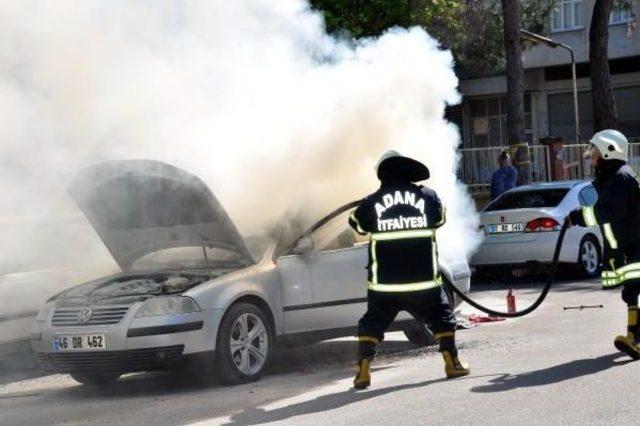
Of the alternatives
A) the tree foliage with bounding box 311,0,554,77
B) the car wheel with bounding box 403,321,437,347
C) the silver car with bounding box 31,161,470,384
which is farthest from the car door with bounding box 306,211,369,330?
the tree foliage with bounding box 311,0,554,77

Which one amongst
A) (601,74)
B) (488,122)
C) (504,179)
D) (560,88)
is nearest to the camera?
(504,179)

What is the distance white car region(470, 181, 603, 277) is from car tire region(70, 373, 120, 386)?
7648 mm

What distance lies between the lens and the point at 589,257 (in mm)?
15969

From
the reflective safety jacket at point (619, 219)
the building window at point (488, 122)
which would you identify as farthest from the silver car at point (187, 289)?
the building window at point (488, 122)

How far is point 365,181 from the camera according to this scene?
1046 cm

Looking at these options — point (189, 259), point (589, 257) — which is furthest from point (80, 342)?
point (589, 257)

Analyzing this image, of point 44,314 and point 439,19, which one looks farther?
point 439,19

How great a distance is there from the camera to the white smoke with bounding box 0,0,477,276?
952 cm

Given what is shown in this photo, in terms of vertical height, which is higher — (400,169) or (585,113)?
(585,113)

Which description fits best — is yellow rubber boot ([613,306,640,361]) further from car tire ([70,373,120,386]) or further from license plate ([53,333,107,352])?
car tire ([70,373,120,386])

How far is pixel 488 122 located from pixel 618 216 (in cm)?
3167

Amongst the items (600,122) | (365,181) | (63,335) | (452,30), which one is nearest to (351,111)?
(365,181)

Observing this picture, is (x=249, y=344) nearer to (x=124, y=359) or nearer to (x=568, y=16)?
(x=124, y=359)

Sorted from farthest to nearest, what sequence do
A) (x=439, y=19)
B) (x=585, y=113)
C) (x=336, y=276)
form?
(x=585, y=113) < (x=439, y=19) < (x=336, y=276)
